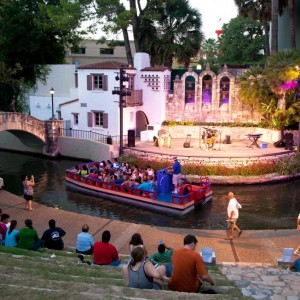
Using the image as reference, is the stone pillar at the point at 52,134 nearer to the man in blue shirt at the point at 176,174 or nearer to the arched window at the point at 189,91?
the arched window at the point at 189,91

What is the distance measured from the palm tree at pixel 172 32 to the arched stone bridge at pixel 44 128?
10.9 metres

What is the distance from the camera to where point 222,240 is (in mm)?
15281

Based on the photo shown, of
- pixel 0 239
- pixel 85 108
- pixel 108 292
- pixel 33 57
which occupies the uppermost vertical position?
pixel 33 57

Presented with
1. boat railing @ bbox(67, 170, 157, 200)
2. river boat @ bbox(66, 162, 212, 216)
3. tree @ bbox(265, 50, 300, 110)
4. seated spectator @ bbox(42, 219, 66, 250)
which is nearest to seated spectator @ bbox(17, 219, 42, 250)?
seated spectator @ bbox(42, 219, 66, 250)

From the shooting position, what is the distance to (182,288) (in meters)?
6.82

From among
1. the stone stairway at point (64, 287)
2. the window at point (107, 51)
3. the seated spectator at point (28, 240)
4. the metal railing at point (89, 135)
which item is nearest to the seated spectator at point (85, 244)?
the seated spectator at point (28, 240)

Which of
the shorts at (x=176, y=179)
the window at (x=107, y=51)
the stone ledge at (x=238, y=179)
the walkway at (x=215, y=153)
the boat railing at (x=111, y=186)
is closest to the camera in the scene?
the shorts at (x=176, y=179)

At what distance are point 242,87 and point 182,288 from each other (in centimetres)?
2645

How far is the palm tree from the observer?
37.5 metres

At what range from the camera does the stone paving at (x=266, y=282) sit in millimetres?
7793

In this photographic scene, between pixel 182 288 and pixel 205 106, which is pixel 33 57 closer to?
pixel 205 106

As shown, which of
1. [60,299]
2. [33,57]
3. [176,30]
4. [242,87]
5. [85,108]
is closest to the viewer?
[60,299]

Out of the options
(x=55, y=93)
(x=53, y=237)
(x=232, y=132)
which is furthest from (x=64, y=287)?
(x=55, y=93)

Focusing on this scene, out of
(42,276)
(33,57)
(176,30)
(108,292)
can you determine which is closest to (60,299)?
(108,292)
